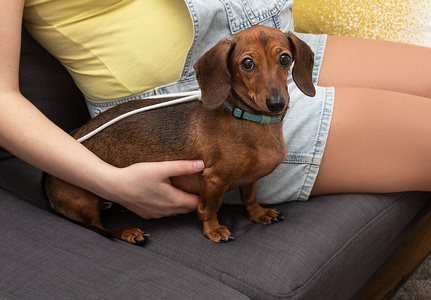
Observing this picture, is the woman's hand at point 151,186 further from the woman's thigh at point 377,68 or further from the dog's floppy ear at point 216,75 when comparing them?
the woman's thigh at point 377,68

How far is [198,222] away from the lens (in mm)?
1223

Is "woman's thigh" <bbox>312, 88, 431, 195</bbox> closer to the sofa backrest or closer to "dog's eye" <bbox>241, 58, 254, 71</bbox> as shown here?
"dog's eye" <bbox>241, 58, 254, 71</bbox>

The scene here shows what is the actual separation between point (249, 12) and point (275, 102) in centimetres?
45

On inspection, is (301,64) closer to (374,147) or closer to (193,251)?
(374,147)

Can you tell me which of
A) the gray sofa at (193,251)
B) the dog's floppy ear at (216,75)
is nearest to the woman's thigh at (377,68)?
the gray sofa at (193,251)

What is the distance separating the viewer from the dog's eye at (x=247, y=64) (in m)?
0.96

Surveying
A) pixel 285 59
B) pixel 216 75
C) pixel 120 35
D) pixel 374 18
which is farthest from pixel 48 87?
Answer: pixel 374 18

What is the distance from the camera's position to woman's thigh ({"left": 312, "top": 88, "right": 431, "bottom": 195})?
123cm

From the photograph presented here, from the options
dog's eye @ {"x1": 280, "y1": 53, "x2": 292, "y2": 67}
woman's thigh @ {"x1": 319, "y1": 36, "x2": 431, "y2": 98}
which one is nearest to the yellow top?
dog's eye @ {"x1": 280, "y1": 53, "x2": 292, "y2": 67}

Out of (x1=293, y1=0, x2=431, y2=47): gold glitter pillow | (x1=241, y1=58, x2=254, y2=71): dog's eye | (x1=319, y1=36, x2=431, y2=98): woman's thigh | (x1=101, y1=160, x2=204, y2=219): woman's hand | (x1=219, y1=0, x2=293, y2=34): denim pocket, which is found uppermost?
(x1=219, y1=0, x2=293, y2=34): denim pocket

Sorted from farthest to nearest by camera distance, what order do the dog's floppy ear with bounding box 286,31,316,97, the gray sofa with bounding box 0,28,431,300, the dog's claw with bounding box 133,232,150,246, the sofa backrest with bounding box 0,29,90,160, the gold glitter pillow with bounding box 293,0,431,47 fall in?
the gold glitter pillow with bounding box 293,0,431,47, the sofa backrest with bounding box 0,29,90,160, the dog's claw with bounding box 133,232,150,246, the dog's floppy ear with bounding box 286,31,316,97, the gray sofa with bounding box 0,28,431,300

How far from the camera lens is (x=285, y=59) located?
979 mm

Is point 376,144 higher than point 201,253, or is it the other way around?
point 376,144

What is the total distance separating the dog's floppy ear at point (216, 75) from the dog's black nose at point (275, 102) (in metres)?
0.11
